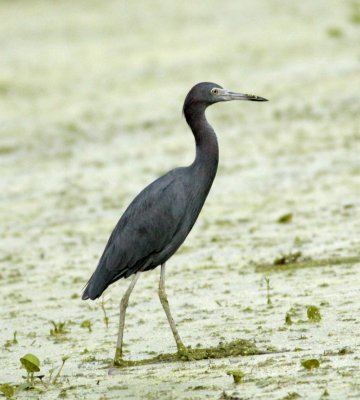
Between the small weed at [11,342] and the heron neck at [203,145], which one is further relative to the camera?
the small weed at [11,342]

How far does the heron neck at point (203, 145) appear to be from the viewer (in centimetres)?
747

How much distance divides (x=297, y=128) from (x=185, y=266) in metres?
7.25

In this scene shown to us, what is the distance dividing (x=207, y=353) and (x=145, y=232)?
33.4 inches

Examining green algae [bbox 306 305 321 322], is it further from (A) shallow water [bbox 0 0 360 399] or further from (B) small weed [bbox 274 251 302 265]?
(B) small weed [bbox 274 251 302 265]

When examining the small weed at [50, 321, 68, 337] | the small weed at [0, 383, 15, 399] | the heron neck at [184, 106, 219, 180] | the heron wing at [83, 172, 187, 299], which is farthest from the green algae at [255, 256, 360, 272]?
the small weed at [0, 383, 15, 399]

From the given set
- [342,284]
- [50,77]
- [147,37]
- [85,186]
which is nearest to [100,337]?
[342,284]

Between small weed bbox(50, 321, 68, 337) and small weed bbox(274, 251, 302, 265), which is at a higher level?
small weed bbox(274, 251, 302, 265)

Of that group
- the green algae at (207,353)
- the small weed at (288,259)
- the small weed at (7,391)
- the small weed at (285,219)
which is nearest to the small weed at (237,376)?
the green algae at (207,353)

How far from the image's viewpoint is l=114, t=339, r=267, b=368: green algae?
6938mm

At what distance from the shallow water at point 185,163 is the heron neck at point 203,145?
1.06m

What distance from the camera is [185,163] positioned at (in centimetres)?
1549

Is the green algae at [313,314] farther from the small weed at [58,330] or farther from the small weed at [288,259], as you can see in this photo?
the small weed at [288,259]

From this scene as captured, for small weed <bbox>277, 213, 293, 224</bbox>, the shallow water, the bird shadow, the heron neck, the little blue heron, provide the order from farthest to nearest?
small weed <bbox>277, 213, 293, 224</bbox> < the heron neck < the little blue heron < the shallow water < the bird shadow

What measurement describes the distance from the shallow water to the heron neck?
3.49ft
